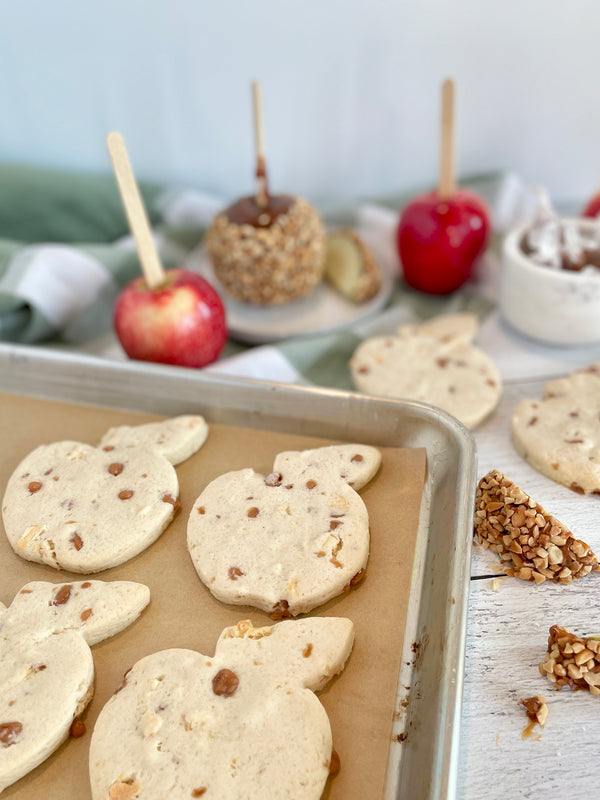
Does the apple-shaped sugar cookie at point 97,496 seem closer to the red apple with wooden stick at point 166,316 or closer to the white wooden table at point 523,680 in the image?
the red apple with wooden stick at point 166,316

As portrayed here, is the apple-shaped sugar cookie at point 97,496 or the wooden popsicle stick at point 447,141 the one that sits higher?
the wooden popsicle stick at point 447,141

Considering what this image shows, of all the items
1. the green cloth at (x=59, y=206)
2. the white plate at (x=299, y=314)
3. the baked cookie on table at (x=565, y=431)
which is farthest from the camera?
the green cloth at (x=59, y=206)

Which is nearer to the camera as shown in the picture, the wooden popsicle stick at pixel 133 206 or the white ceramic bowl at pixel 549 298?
the wooden popsicle stick at pixel 133 206

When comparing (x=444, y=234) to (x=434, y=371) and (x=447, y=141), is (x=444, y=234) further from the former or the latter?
(x=434, y=371)

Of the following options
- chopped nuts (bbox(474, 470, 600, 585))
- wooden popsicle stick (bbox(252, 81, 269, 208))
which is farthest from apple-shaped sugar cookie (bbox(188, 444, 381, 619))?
wooden popsicle stick (bbox(252, 81, 269, 208))

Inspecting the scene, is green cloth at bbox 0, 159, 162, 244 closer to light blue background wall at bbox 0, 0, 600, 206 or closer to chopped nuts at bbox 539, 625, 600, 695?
light blue background wall at bbox 0, 0, 600, 206

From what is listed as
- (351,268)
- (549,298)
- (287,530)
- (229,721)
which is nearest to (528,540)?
(287,530)

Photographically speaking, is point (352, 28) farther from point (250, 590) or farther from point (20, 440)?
point (250, 590)

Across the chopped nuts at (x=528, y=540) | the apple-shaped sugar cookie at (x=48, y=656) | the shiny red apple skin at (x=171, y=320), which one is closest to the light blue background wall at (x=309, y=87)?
the shiny red apple skin at (x=171, y=320)
